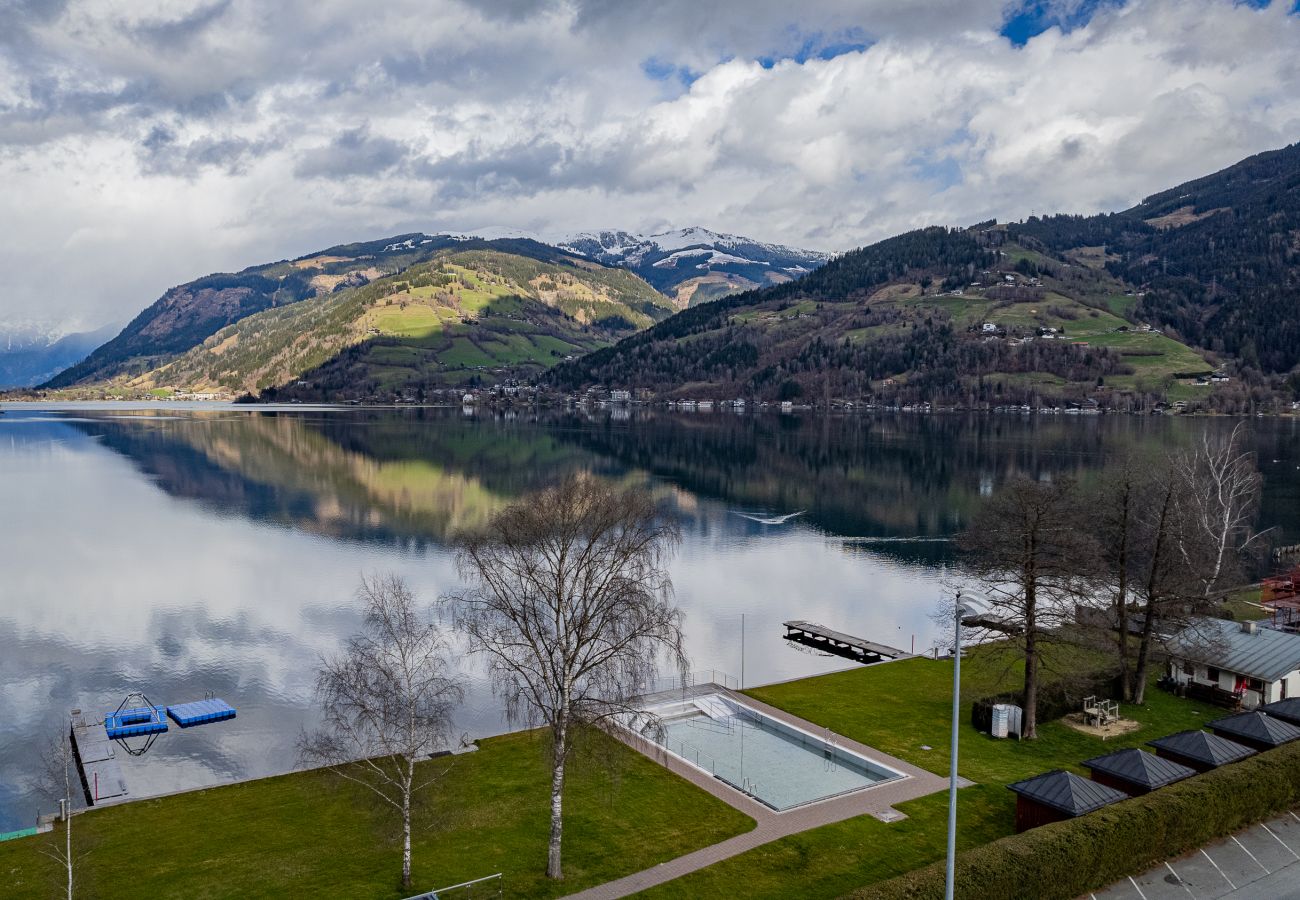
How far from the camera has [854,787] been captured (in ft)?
113

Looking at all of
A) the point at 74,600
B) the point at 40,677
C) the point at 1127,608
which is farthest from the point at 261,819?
the point at 74,600

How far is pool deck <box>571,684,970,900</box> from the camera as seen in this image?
26.8 m

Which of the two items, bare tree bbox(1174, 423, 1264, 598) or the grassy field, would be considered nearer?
the grassy field

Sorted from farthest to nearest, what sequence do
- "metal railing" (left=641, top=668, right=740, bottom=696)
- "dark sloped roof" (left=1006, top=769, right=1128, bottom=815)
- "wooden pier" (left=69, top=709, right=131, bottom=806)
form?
"metal railing" (left=641, top=668, right=740, bottom=696), "wooden pier" (left=69, top=709, right=131, bottom=806), "dark sloped roof" (left=1006, top=769, right=1128, bottom=815)

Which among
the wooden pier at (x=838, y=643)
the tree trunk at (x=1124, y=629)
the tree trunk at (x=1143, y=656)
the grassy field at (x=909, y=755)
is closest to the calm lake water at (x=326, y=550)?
the wooden pier at (x=838, y=643)

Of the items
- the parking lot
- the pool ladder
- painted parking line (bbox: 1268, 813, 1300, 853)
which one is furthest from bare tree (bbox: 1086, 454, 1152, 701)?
the pool ladder

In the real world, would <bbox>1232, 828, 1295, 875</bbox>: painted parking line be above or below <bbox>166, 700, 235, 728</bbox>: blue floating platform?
above

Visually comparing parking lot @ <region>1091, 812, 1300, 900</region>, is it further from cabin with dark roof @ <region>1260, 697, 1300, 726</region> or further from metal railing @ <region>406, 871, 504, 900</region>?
metal railing @ <region>406, 871, 504, 900</region>

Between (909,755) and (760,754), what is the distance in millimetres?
6164

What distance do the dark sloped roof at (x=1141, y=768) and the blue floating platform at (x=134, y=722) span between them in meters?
Result: 41.7

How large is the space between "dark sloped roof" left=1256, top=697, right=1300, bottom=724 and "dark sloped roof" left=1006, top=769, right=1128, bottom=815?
41.2 feet

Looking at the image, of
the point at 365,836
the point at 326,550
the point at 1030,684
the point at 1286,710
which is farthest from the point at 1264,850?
the point at 326,550

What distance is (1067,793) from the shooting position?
27.8 m

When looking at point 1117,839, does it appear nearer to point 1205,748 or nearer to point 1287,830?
point 1287,830
